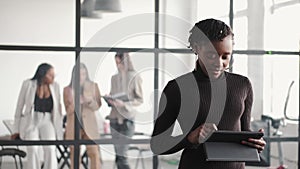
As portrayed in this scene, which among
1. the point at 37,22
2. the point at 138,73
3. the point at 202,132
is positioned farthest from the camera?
the point at 138,73

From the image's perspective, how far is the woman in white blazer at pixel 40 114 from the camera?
373 centimetres

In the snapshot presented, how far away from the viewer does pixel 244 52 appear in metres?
4.05

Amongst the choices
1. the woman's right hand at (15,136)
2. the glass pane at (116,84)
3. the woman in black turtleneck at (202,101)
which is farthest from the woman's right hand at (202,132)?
the woman's right hand at (15,136)

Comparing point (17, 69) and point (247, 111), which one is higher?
point (17, 69)

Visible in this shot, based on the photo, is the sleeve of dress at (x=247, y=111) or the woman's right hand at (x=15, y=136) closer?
the sleeve of dress at (x=247, y=111)

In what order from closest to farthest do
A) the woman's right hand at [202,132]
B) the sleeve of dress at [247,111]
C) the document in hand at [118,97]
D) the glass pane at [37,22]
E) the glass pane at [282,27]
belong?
the woman's right hand at [202,132], the sleeve of dress at [247,111], the glass pane at [37,22], the document in hand at [118,97], the glass pane at [282,27]

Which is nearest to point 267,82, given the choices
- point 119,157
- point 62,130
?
point 119,157

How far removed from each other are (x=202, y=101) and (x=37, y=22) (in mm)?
2250

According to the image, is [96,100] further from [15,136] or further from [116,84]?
[15,136]

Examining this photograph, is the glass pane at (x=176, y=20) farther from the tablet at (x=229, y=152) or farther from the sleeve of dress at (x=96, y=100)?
the tablet at (x=229, y=152)

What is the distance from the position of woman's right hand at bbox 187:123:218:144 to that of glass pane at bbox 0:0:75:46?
7.54 ft

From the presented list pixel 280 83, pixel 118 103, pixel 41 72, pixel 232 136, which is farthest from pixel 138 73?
pixel 232 136

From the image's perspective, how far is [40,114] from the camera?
3766 mm

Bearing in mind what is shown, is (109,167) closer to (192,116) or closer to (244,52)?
(244,52)
